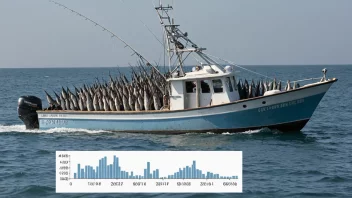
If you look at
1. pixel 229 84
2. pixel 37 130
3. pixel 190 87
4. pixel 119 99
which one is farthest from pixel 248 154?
pixel 37 130

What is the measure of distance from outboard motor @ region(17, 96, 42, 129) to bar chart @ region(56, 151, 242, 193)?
16.5 meters

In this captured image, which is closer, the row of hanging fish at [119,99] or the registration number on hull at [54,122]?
the row of hanging fish at [119,99]

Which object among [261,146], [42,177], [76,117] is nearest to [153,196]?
[42,177]

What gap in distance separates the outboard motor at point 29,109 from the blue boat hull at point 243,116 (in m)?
6.47

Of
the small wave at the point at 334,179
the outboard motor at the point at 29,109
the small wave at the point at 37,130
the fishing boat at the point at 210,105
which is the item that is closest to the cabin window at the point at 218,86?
the fishing boat at the point at 210,105

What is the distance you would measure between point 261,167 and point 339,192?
4130 mm

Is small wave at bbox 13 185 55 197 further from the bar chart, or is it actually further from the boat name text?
the boat name text

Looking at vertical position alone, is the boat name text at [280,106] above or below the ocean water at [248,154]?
above

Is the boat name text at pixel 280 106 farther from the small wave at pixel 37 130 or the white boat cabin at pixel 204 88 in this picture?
the small wave at pixel 37 130

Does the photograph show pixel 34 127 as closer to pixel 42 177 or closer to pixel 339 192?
pixel 42 177

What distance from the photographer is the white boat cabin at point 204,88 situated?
30.5 m

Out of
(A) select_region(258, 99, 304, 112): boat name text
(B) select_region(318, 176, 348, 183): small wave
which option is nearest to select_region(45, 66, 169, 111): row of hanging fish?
(A) select_region(258, 99, 304, 112): boat name text

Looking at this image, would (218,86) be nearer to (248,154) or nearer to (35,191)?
(248,154)

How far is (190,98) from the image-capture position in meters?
31.1
